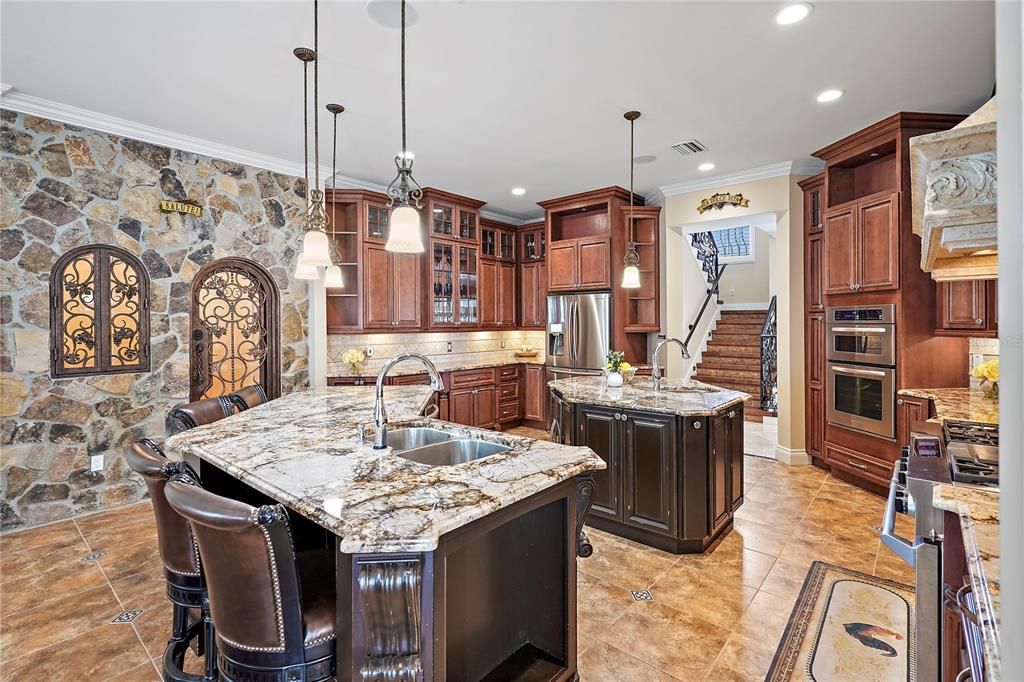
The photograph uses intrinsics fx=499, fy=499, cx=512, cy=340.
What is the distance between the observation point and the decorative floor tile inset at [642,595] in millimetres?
2646

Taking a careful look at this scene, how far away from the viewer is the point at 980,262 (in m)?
2.05

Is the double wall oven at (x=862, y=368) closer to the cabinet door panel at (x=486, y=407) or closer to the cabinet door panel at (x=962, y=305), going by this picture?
the cabinet door panel at (x=962, y=305)

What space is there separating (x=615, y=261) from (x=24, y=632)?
553 centimetres

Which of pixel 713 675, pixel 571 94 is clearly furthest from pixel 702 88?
pixel 713 675

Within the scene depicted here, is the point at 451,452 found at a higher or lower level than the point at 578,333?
lower

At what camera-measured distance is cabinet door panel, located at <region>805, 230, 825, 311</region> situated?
4.87 metres

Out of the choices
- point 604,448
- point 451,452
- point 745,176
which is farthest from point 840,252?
point 451,452

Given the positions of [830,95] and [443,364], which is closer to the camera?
[830,95]

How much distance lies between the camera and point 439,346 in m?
6.55

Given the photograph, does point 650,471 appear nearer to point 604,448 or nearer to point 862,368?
point 604,448

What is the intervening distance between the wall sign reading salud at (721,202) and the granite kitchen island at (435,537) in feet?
14.1

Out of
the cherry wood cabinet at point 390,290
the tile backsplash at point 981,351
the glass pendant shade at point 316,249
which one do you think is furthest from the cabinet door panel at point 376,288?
the tile backsplash at point 981,351

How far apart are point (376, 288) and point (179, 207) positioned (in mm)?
1965

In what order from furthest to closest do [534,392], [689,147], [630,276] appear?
1. [534,392]
2. [689,147]
3. [630,276]
